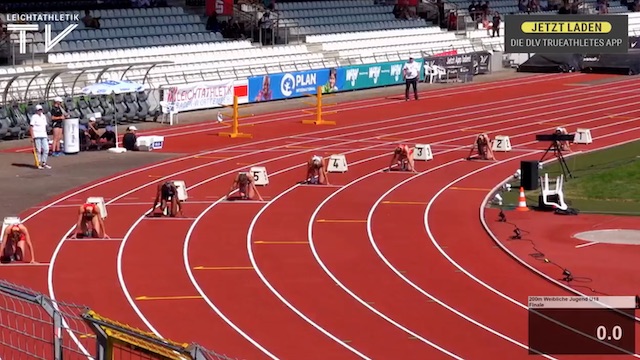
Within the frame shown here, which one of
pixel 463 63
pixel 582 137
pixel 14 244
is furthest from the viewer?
pixel 463 63

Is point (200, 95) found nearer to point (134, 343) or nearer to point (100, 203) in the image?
point (100, 203)

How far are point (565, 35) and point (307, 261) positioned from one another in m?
34.1

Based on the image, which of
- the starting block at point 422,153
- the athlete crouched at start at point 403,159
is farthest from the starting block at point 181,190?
the starting block at point 422,153

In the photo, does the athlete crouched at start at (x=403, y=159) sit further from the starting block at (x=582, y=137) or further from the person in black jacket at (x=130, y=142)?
the person in black jacket at (x=130, y=142)

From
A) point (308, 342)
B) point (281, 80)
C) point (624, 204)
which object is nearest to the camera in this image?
point (308, 342)

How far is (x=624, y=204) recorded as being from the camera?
79.3 ft

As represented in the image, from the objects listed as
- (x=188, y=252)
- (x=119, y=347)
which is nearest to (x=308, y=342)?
(x=188, y=252)

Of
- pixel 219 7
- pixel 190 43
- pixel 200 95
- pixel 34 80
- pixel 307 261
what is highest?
pixel 219 7

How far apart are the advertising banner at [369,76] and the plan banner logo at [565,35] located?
6505 mm

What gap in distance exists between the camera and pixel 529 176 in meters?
25.6

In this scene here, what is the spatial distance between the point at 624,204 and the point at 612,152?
709cm

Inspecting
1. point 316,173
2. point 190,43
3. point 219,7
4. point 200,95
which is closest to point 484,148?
point 316,173

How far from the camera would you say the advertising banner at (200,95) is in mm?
36281

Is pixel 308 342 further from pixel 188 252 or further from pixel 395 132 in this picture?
pixel 395 132
